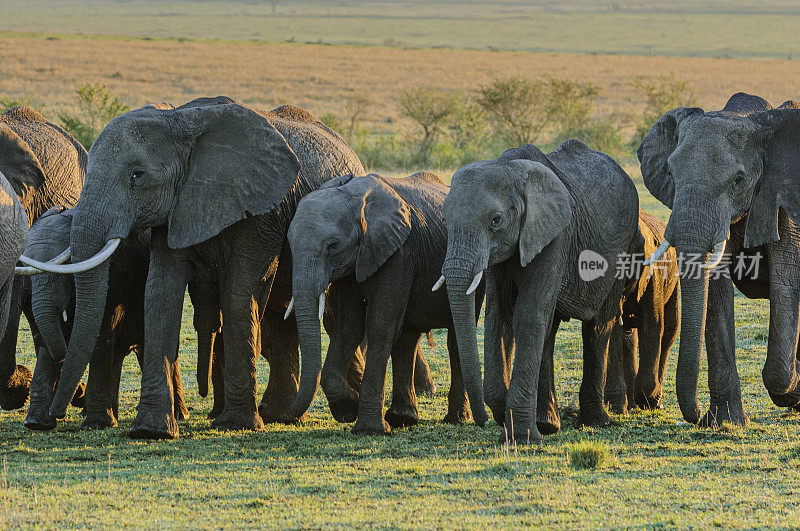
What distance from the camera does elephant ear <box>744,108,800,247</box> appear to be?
9.06 metres

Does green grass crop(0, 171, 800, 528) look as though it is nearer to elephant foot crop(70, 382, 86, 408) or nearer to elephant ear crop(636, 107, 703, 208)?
elephant foot crop(70, 382, 86, 408)

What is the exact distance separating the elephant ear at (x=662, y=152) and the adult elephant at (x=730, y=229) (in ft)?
0.06

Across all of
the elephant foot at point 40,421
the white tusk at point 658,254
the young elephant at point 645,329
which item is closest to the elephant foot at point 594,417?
the young elephant at point 645,329

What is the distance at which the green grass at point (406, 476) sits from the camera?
269 inches

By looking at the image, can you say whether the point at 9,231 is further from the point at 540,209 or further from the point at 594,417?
the point at 594,417

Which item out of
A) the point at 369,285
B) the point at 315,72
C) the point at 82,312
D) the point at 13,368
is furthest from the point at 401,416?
the point at 315,72

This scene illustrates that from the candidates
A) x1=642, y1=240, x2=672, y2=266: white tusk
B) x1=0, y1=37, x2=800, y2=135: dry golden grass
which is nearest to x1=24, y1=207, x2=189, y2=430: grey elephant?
x1=642, y1=240, x2=672, y2=266: white tusk

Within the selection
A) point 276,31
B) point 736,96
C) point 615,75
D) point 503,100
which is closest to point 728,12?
point 276,31

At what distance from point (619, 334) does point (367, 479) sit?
10.3ft

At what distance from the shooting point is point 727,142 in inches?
350

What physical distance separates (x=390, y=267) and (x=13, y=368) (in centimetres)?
335

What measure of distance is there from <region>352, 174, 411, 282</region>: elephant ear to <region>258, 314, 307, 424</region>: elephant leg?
1554 mm

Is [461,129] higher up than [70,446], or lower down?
higher up

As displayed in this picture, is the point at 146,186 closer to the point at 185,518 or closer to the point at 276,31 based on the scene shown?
the point at 185,518
